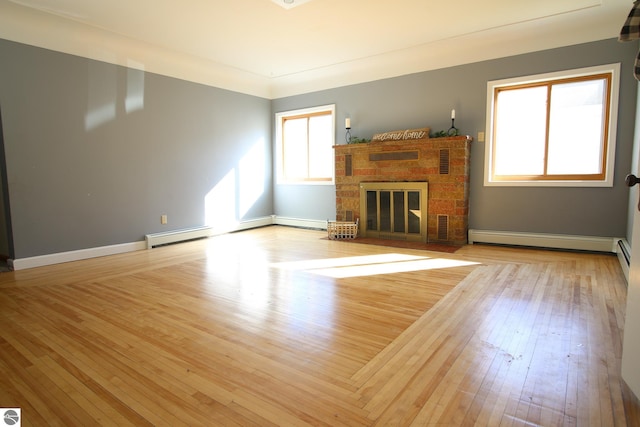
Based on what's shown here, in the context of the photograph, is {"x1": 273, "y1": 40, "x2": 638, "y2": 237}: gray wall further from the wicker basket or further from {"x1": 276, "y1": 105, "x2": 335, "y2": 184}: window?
the wicker basket

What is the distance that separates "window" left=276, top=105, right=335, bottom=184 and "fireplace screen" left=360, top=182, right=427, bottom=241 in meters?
1.04

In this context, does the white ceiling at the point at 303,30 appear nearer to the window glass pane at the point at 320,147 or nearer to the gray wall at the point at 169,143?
the gray wall at the point at 169,143

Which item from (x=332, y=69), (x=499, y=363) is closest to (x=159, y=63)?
(x=332, y=69)

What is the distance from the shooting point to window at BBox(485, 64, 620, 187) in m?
4.28

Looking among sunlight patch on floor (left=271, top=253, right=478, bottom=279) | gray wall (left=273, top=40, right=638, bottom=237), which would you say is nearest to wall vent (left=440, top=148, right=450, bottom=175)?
gray wall (left=273, top=40, right=638, bottom=237)

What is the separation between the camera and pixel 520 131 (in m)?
4.83

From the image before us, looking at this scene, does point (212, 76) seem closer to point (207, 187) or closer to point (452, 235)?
point (207, 187)

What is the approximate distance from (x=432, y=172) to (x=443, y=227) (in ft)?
2.65

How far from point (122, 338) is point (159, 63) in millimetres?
4258

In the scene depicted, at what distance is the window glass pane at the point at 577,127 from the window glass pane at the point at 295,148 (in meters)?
4.02

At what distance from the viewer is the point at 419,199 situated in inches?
207

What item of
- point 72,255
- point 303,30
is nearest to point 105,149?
point 72,255

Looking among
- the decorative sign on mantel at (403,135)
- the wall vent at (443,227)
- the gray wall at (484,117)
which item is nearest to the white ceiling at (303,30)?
the gray wall at (484,117)

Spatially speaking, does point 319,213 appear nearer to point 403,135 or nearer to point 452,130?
point 403,135
